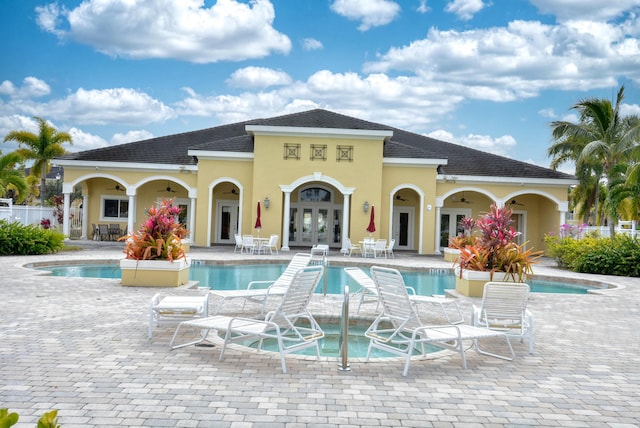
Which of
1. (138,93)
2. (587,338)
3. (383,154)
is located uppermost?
(138,93)

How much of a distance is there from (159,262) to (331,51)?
53.5 feet

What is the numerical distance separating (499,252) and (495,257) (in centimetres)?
15

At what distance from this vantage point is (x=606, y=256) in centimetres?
1700

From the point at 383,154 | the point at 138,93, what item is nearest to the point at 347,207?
the point at 383,154

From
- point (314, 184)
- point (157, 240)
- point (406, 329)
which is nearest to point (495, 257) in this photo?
point (406, 329)

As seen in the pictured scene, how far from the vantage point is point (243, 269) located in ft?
55.0

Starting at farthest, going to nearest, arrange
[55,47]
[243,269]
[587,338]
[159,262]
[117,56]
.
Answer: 1. [117,56]
2. [55,47]
3. [243,269]
4. [159,262]
5. [587,338]

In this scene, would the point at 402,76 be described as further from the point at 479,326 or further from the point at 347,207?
the point at 479,326

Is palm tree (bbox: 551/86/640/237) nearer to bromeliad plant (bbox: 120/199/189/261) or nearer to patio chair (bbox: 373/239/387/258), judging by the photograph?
patio chair (bbox: 373/239/387/258)

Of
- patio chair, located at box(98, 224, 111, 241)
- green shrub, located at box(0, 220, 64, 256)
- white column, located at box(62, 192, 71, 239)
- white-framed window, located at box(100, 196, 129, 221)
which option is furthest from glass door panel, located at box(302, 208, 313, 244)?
green shrub, located at box(0, 220, 64, 256)

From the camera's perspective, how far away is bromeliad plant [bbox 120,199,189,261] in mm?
11242

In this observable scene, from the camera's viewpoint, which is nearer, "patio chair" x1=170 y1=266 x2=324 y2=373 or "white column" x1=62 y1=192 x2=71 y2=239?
"patio chair" x1=170 y1=266 x2=324 y2=373

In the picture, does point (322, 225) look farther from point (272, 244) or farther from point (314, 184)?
point (272, 244)

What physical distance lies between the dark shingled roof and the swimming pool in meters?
8.25
